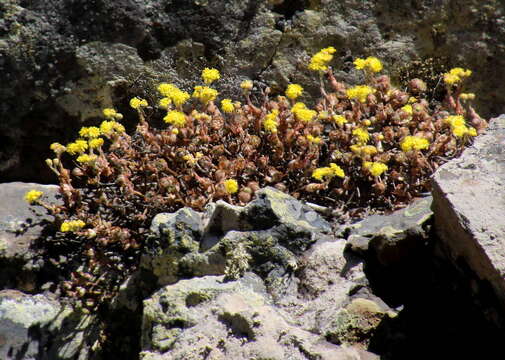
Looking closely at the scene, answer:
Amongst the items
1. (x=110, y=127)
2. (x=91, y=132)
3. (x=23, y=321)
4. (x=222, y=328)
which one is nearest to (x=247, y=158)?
(x=110, y=127)

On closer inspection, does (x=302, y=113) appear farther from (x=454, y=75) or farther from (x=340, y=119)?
(x=454, y=75)

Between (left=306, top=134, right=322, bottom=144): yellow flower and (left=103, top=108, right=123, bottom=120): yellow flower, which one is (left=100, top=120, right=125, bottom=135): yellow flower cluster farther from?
(left=306, top=134, right=322, bottom=144): yellow flower

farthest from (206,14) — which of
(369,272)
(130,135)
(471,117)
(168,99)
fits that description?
(369,272)

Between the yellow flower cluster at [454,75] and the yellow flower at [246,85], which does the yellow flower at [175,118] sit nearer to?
the yellow flower at [246,85]

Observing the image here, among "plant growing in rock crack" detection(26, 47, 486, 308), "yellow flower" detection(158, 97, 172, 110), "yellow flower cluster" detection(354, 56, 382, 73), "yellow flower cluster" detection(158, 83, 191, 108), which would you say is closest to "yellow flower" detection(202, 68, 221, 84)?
"plant growing in rock crack" detection(26, 47, 486, 308)

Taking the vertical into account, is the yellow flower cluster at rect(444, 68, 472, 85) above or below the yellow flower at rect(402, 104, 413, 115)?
above

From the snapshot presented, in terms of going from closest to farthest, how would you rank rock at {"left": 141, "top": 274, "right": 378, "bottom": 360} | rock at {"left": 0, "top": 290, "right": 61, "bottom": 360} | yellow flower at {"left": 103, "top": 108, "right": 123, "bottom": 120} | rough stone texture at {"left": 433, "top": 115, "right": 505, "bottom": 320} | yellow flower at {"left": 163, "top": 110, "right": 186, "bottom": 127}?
1. rough stone texture at {"left": 433, "top": 115, "right": 505, "bottom": 320}
2. rock at {"left": 141, "top": 274, "right": 378, "bottom": 360}
3. rock at {"left": 0, "top": 290, "right": 61, "bottom": 360}
4. yellow flower at {"left": 163, "top": 110, "right": 186, "bottom": 127}
5. yellow flower at {"left": 103, "top": 108, "right": 123, "bottom": 120}

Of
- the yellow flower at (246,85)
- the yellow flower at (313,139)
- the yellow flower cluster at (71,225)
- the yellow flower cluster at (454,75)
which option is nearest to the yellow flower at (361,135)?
the yellow flower at (313,139)
